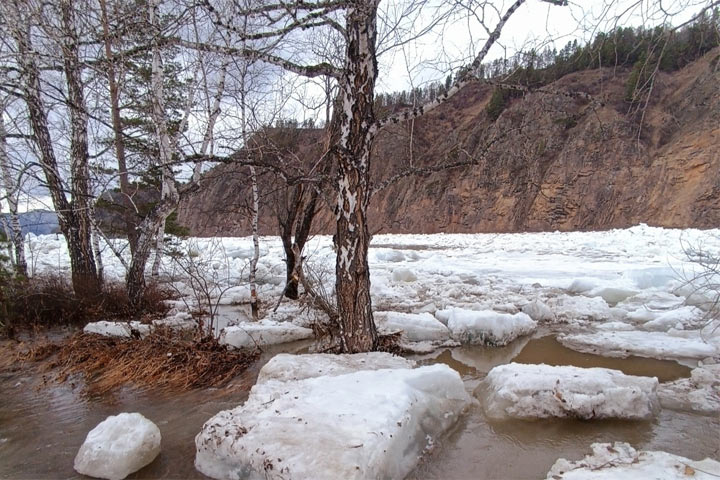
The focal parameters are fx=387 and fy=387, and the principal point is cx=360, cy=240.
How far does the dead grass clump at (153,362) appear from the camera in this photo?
13.2ft

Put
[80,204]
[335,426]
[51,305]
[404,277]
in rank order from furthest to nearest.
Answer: [404,277] → [80,204] → [51,305] → [335,426]

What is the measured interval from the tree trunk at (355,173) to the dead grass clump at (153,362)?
1524mm

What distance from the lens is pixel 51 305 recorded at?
6496mm

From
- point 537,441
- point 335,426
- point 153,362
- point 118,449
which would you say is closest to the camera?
point 335,426

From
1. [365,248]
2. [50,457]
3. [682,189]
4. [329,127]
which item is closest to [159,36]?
[365,248]

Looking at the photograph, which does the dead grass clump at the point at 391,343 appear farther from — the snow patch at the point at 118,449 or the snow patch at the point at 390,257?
the snow patch at the point at 390,257

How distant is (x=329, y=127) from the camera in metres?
7.04

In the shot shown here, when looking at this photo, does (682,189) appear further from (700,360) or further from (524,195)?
(700,360)

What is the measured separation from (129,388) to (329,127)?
199 inches

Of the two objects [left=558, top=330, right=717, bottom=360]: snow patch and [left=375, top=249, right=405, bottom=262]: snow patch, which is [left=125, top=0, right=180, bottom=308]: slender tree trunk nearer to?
[left=558, top=330, right=717, bottom=360]: snow patch

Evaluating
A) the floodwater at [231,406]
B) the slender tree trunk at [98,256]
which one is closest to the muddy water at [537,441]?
the floodwater at [231,406]

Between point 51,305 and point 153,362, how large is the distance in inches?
145

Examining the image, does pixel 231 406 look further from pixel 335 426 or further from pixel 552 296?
pixel 552 296

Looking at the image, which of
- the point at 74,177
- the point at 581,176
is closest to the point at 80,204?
the point at 74,177
